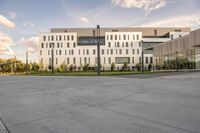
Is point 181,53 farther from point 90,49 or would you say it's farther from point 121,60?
point 90,49

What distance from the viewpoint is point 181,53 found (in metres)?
44.1

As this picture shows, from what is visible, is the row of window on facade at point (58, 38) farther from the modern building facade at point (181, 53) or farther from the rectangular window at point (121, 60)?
the modern building facade at point (181, 53)

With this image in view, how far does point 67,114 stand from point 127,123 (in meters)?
1.77

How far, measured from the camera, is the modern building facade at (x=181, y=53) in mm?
37756

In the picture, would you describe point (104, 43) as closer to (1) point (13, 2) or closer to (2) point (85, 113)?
(1) point (13, 2)

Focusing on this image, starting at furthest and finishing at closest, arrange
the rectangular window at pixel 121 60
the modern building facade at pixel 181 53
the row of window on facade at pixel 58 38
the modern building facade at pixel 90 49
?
the row of window on facade at pixel 58 38
the rectangular window at pixel 121 60
the modern building facade at pixel 90 49
the modern building facade at pixel 181 53

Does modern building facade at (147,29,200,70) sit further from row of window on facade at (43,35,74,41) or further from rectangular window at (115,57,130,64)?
row of window on facade at (43,35,74,41)

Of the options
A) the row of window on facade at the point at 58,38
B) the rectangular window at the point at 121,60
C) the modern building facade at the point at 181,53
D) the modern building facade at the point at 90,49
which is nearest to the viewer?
the modern building facade at the point at 181,53

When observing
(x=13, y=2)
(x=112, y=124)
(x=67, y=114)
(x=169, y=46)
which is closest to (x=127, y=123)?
(x=112, y=124)

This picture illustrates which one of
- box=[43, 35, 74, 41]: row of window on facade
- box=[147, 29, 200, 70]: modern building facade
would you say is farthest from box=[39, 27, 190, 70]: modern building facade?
box=[147, 29, 200, 70]: modern building facade

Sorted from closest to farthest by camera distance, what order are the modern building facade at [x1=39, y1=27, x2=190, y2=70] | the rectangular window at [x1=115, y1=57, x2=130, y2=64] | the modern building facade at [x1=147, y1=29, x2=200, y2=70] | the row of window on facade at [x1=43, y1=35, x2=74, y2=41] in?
the modern building facade at [x1=147, y1=29, x2=200, y2=70] < the modern building facade at [x1=39, y1=27, x2=190, y2=70] < the rectangular window at [x1=115, y1=57, x2=130, y2=64] < the row of window on facade at [x1=43, y1=35, x2=74, y2=41]

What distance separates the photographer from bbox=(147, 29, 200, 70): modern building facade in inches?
1486

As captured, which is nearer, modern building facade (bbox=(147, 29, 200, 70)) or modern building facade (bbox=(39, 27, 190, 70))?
modern building facade (bbox=(147, 29, 200, 70))

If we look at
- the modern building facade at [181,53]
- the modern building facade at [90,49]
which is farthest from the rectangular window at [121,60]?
the modern building facade at [181,53]
